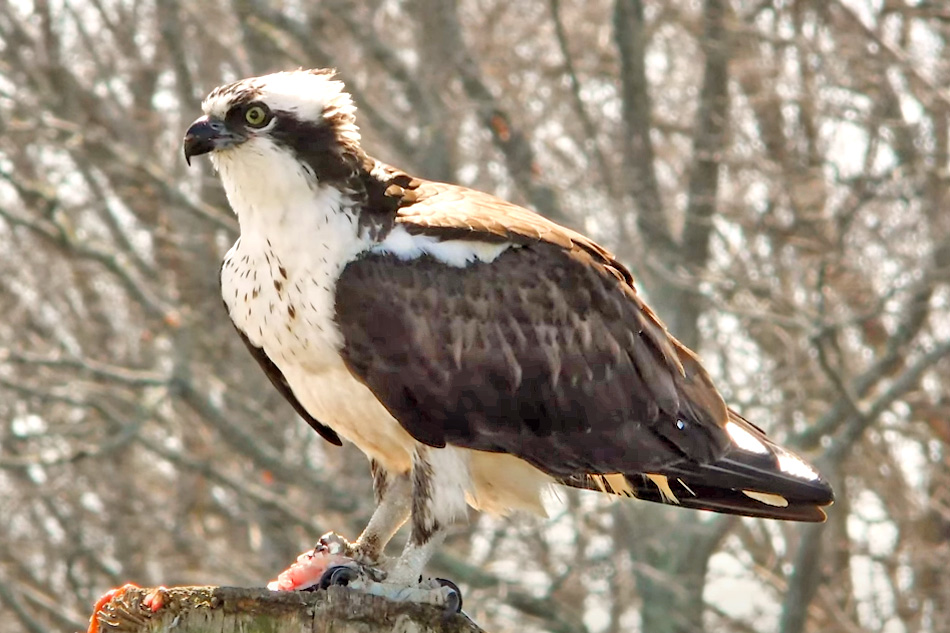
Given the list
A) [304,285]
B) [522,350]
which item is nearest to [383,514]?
[522,350]

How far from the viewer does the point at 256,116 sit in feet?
20.0

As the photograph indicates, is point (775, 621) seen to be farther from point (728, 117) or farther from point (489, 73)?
point (489, 73)

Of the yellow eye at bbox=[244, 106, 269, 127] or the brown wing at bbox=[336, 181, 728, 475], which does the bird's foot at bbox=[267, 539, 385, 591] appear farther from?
the yellow eye at bbox=[244, 106, 269, 127]

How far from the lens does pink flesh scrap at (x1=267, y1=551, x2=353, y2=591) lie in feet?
19.0

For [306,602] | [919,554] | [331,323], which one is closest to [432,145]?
[919,554]

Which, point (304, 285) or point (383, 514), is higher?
point (304, 285)

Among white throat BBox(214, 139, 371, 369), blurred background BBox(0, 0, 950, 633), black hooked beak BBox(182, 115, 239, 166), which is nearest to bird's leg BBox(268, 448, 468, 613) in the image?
white throat BBox(214, 139, 371, 369)

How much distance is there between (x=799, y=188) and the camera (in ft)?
45.2

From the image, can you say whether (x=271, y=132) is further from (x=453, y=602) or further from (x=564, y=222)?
(x=564, y=222)

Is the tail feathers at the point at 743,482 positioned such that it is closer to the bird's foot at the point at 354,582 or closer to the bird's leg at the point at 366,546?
the bird's leg at the point at 366,546

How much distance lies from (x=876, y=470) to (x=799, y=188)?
328cm

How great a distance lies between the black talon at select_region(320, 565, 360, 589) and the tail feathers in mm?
1063

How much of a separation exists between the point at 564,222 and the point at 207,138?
842 cm

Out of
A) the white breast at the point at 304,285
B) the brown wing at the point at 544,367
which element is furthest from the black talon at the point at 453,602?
the brown wing at the point at 544,367
